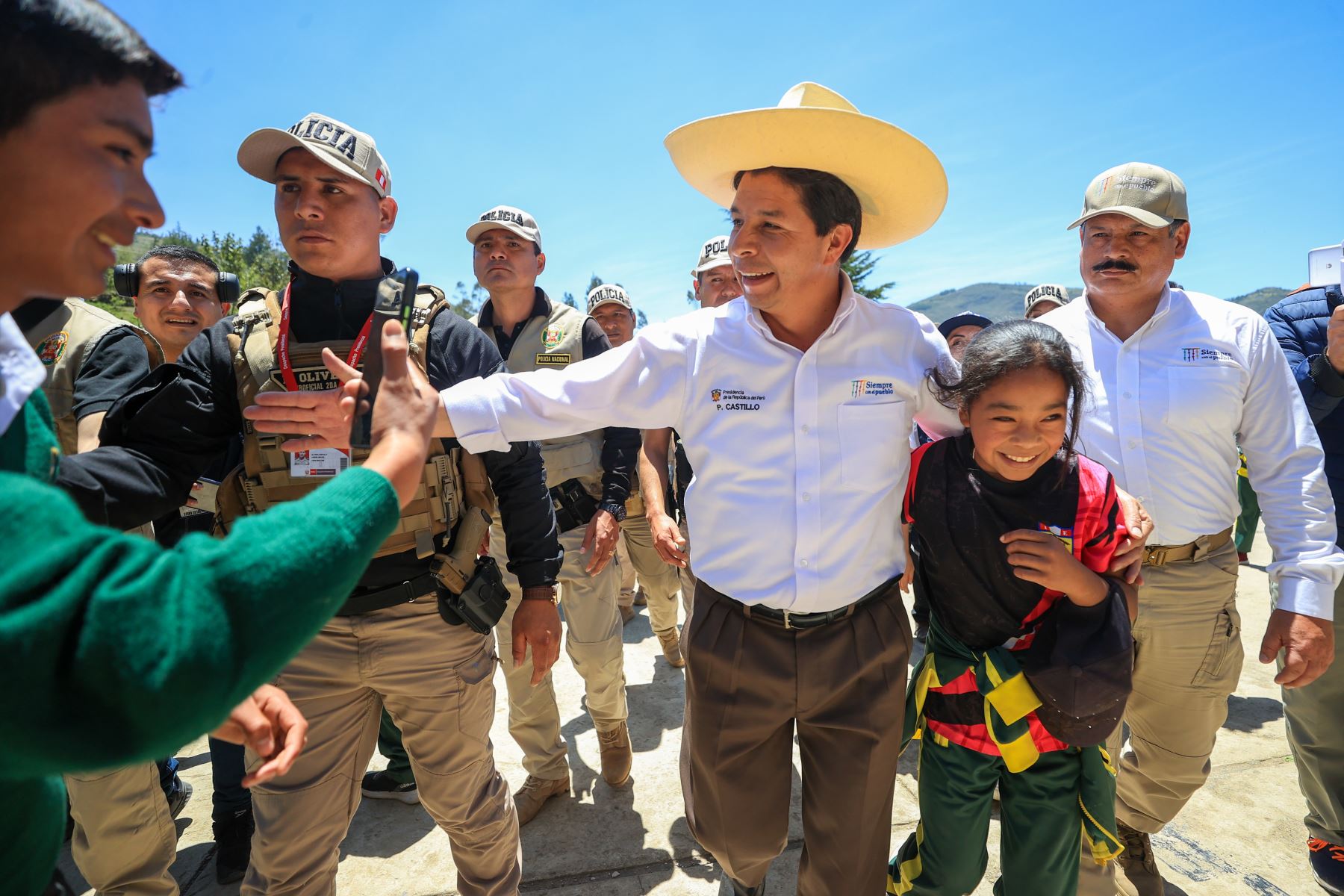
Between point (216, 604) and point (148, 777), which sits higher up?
point (216, 604)

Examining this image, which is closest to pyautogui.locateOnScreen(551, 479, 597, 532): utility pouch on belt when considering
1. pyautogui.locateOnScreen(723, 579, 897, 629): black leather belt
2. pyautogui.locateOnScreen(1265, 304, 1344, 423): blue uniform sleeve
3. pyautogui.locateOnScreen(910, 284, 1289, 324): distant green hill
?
pyautogui.locateOnScreen(723, 579, 897, 629): black leather belt

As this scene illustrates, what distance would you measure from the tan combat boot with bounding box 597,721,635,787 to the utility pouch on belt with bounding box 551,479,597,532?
1.08m

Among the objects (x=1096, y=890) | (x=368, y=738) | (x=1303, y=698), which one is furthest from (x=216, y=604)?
(x=1303, y=698)

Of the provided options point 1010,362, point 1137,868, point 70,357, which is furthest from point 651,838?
point 70,357

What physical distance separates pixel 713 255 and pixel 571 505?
7.15 ft

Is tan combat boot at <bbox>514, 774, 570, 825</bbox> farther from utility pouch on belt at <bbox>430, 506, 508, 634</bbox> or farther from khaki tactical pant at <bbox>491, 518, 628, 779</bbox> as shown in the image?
utility pouch on belt at <bbox>430, 506, 508, 634</bbox>

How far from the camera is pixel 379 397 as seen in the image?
1.27 metres

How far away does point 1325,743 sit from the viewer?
9.56ft

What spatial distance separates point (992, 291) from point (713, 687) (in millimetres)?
168703

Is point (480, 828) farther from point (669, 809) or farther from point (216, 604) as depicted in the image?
point (216, 604)

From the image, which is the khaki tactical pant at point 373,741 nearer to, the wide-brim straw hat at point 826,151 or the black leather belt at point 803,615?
the black leather belt at point 803,615

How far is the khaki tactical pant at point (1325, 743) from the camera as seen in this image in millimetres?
2869

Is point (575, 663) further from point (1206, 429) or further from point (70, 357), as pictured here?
point (1206, 429)

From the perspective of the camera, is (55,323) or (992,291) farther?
(992,291)
